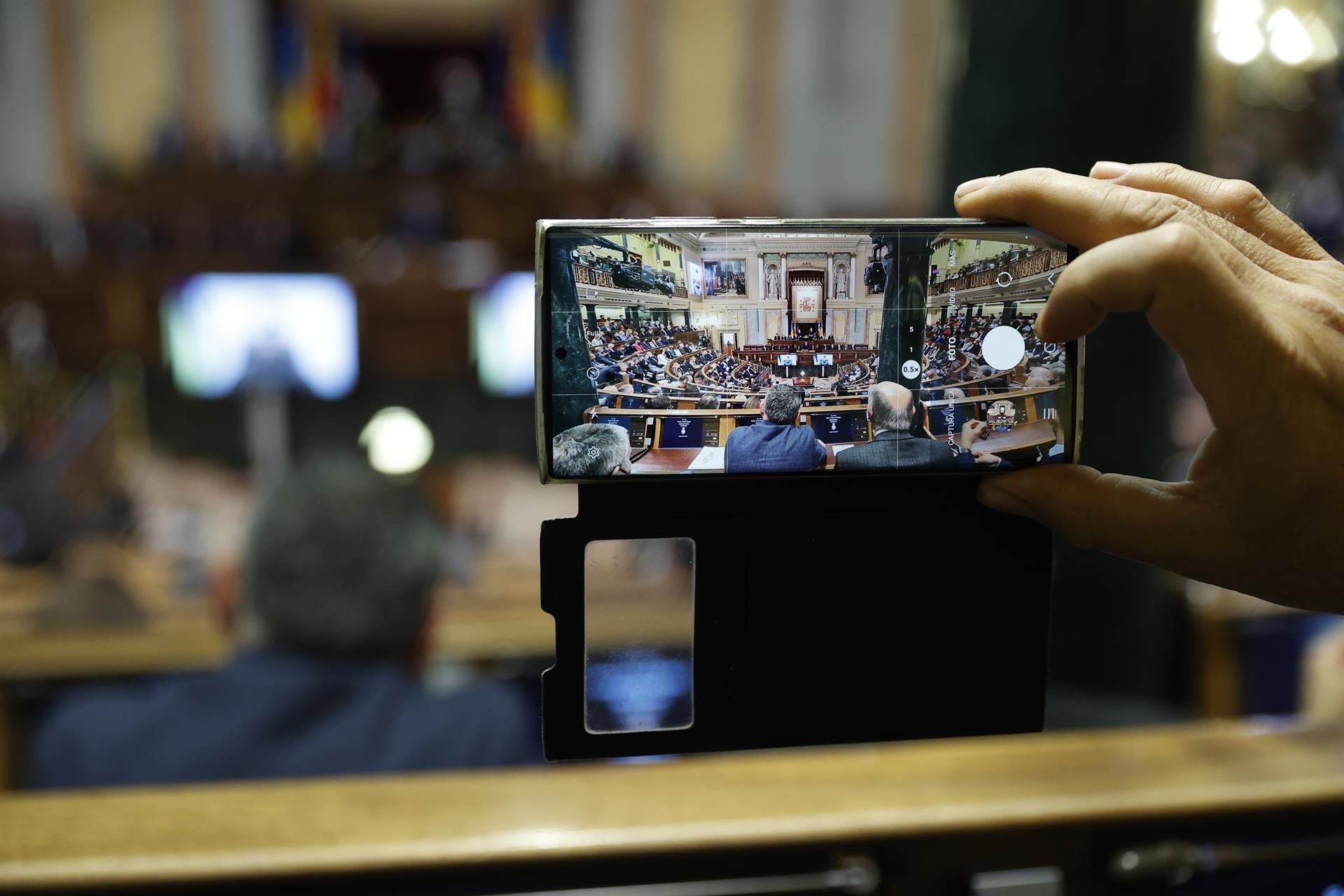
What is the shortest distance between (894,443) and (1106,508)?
0.33 ft

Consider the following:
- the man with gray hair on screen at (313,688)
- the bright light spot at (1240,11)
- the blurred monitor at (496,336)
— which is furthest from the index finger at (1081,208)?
the blurred monitor at (496,336)

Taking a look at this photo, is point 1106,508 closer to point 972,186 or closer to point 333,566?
point 972,186

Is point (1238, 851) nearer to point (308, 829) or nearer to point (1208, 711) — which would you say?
point (308, 829)

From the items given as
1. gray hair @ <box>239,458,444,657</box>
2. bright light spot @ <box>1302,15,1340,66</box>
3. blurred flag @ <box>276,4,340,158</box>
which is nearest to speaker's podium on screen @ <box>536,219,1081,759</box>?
bright light spot @ <box>1302,15,1340,66</box>

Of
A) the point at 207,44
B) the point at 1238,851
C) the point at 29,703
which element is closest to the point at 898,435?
the point at 1238,851

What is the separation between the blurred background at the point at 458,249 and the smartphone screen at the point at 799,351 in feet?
0.07

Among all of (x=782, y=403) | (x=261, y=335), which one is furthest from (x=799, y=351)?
(x=261, y=335)

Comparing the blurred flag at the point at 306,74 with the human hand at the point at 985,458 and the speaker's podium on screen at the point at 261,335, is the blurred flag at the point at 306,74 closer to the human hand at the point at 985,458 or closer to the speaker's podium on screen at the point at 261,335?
the speaker's podium on screen at the point at 261,335

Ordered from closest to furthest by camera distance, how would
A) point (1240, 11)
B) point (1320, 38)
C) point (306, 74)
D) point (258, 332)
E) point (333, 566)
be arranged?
1. point (1240, 11)
2. point (1320, 38)
3. point (333, 566)
4. point (258, 332)
5. point (306, 74)

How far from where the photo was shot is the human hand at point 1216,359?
36 cm

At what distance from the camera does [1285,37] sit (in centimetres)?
75

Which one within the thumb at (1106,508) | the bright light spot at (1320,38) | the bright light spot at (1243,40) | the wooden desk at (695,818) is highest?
the bright light spot at (1320,38)

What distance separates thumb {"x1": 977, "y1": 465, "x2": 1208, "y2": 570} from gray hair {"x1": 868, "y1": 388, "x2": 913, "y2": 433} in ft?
0.15

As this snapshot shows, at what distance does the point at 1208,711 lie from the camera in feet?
6.55
